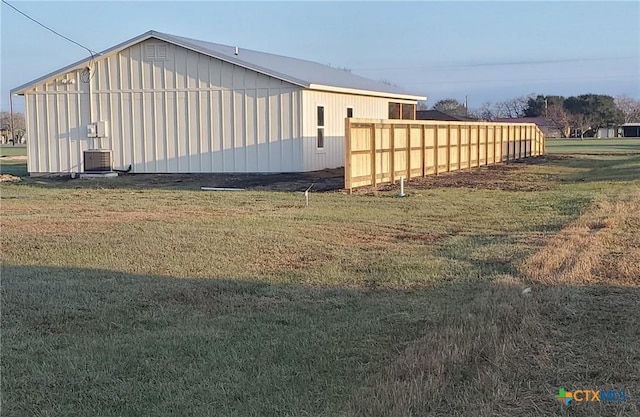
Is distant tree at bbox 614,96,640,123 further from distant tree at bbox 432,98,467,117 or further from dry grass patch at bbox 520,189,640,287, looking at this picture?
dry grass patch at bbox 520,189,640,287

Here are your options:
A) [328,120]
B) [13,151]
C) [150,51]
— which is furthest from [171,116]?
[13,151]

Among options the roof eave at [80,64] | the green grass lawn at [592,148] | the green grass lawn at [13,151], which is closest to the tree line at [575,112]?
the green grass lawn at [592,148]

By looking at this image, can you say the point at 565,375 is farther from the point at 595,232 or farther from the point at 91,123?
the point at 91,123

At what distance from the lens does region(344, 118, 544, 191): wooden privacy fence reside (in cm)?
1771

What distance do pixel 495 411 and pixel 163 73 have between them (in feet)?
71.4

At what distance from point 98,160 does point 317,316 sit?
20.4 metres

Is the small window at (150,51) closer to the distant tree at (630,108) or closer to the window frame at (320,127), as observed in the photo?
the window frame at (320,127)

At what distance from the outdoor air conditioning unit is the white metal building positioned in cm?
18

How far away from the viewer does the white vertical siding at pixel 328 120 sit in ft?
76.2

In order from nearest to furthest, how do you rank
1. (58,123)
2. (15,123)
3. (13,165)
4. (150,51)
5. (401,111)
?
(150,51), (58,123), (401,111), (13,165), (15,123)

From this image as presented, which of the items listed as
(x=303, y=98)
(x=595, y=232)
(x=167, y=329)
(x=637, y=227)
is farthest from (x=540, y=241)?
(x=303, y=98)

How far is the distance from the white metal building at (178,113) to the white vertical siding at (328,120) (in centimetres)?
5

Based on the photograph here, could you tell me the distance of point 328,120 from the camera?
24906 mm

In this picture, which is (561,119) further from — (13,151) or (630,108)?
(13,151)
